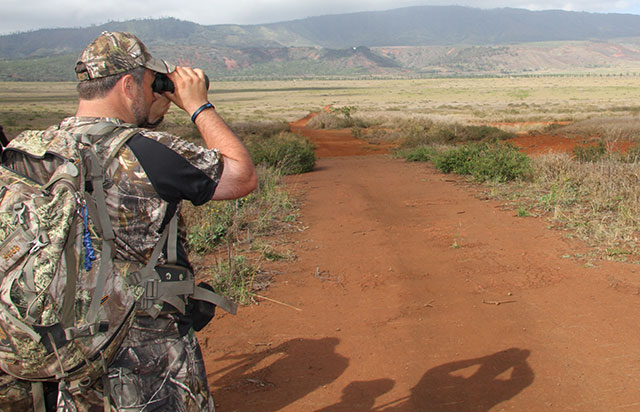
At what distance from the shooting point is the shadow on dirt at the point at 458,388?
3.13m

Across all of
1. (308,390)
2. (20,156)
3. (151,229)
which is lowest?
(308,390)

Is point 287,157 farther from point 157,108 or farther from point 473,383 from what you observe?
point 157,108

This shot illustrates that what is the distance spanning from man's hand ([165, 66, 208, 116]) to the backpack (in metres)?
0.24

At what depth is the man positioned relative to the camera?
176cm

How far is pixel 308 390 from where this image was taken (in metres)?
3.37

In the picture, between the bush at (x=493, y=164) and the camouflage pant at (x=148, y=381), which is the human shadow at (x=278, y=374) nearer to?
the camouflage pant at (x=148, y=381)

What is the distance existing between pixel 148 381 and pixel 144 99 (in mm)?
928

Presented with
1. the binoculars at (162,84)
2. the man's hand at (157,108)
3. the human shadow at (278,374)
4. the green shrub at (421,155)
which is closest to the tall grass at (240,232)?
the human shadow at (278,374)

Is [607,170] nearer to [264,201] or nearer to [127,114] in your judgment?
[264,201]

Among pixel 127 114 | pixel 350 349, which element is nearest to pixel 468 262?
pixel 350 349

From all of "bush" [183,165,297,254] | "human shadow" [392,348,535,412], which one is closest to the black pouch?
"human shadow" [392,348,535,412]

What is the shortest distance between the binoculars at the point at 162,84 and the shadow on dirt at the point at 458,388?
201cm

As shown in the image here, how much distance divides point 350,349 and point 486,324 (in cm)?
103

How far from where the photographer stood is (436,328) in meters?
4.07
